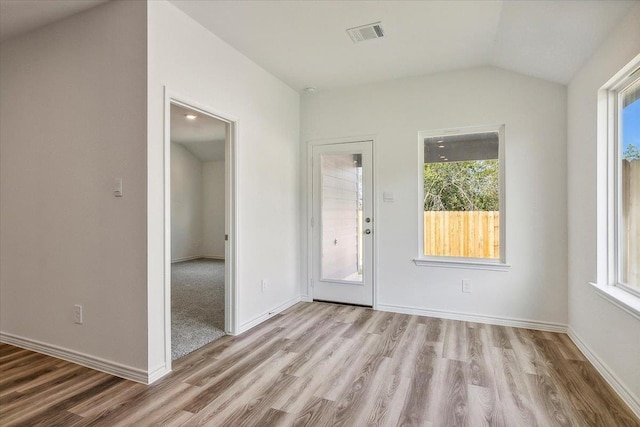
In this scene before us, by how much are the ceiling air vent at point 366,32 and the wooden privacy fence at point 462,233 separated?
193cm

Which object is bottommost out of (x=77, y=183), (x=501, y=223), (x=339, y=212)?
(x=501, y=223)

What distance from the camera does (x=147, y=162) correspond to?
7.41 feet

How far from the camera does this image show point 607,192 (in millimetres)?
2443

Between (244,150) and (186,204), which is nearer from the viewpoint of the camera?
(244,150)

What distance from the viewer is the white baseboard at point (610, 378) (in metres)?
1.94

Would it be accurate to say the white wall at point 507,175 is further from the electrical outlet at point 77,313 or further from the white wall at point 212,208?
the white wall at point 212,208

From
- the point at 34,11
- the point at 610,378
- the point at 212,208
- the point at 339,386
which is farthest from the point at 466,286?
the point at 212,208

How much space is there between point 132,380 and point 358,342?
1773 mm

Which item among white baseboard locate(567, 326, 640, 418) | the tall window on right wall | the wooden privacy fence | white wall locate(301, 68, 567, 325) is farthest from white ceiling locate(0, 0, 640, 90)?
white baseboard locate(567, 326, 640, 418)

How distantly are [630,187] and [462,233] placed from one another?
156 centimetres

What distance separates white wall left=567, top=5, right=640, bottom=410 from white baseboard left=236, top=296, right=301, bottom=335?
113 inches

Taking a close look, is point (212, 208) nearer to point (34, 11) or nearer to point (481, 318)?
point (34, 11)

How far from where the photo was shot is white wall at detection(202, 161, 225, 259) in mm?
8242

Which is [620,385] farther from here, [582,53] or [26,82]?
[26,82]
